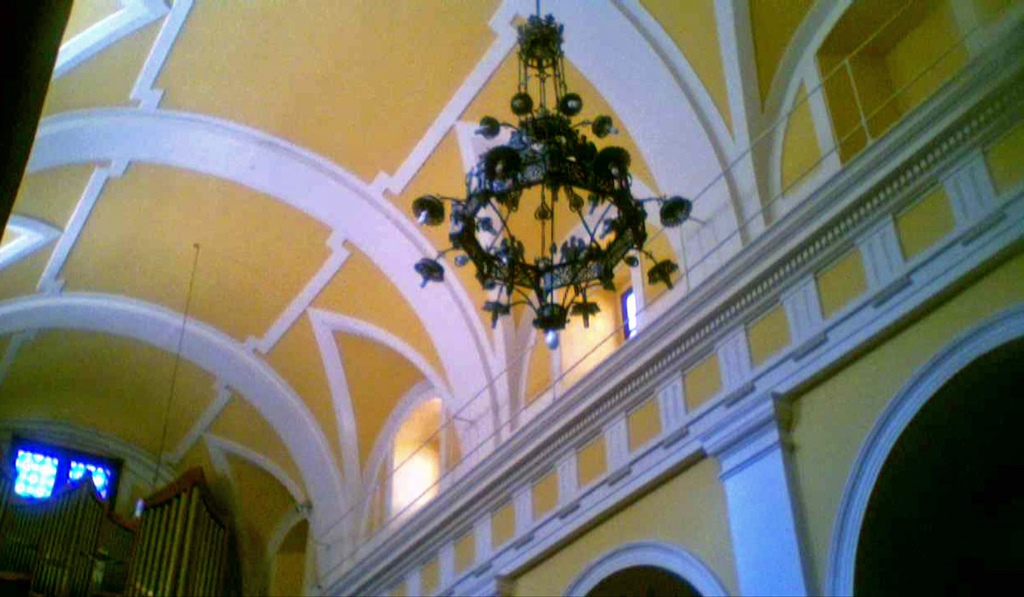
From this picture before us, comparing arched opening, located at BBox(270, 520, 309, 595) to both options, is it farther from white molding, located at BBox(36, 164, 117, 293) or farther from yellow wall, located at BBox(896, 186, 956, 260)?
yellow wall, located at BBox(896, 186, 956, 260)

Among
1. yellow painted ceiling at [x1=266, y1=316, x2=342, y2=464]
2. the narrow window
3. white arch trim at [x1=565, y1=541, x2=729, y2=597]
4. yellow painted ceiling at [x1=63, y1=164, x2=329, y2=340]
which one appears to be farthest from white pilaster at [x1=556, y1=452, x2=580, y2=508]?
yellow painted ceiling at [x1=266, y1=316, x2=342, y2=464]

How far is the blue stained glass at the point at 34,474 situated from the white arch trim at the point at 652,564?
8598 millimetres

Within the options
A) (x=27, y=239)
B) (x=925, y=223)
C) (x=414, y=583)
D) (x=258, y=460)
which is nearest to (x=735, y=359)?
(x=925, y=223)

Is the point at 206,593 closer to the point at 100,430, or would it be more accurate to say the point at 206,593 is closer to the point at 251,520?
the point at 251,520

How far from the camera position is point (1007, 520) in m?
6.45

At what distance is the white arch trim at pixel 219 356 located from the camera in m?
11.8

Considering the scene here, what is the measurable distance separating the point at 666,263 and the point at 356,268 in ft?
19.1

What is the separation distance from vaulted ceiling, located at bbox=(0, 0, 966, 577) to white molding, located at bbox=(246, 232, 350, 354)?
0.08 ft

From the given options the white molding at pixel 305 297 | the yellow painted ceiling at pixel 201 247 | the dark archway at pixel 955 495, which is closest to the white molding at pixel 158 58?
the yellow painted ceiling at pixel 201 247

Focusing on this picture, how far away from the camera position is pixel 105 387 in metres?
13.6

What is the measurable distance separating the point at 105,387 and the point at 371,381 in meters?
4.05

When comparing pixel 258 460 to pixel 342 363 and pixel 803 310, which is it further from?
pixel 803 310

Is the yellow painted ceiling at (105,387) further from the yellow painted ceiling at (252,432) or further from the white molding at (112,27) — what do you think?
the white molding at (112,27)

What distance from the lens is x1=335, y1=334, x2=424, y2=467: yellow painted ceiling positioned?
11.3m
